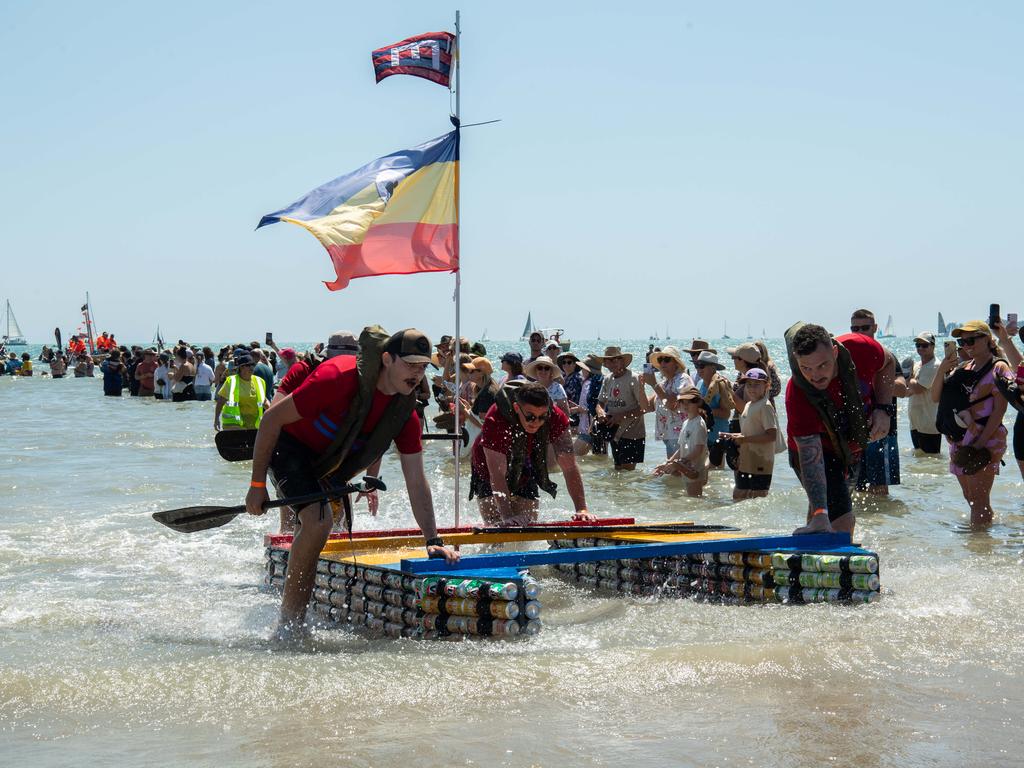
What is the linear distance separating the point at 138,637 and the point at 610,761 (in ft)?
10.4

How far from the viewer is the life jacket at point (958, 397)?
912 centimetres

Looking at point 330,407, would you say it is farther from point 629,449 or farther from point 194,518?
point 629,449

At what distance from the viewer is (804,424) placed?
6.91m

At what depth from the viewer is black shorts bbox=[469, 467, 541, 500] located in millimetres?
8219

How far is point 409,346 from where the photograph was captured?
584 cm

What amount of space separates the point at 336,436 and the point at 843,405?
3012 mm

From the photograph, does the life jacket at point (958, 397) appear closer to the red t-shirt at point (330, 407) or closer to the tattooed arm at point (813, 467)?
the tattooed arm at point (813, 467)

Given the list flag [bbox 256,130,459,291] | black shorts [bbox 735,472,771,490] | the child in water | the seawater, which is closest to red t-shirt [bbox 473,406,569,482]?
the seawater

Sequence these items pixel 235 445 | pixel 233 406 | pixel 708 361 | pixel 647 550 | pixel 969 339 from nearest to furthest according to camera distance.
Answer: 1. pixel 647 550
2. pixel 235 445
3. pixel 969 339
4. pixel 708 361
5. pixel 233 406

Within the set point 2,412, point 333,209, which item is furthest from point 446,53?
point 2,412

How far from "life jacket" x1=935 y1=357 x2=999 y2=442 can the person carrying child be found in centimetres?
157

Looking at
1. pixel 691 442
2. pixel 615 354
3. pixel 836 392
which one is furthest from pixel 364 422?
pixel 615 354

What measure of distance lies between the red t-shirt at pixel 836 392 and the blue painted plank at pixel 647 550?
57 cm

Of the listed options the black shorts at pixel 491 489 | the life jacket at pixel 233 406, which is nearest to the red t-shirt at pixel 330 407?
the black shorts at pixel 491 489
